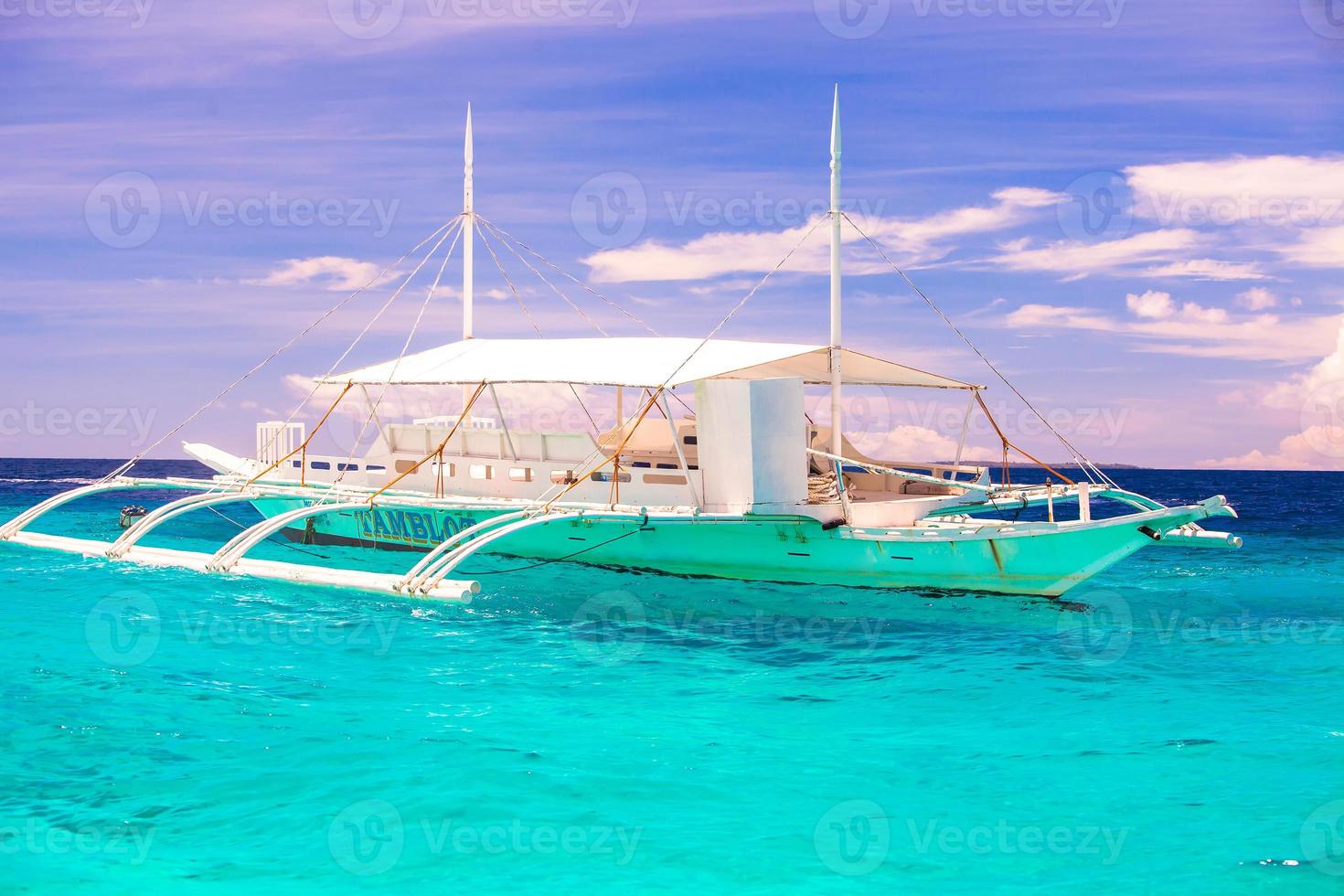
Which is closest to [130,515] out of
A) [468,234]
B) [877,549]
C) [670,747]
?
[468,234]

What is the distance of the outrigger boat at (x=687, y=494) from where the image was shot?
16.9 m

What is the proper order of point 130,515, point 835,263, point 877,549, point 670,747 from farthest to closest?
point 130,515 → point 835,263 → point 877,549 → point 670,747

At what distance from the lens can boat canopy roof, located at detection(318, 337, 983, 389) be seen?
61.9ft

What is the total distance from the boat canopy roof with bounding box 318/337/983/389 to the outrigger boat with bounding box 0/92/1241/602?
59 millimetres

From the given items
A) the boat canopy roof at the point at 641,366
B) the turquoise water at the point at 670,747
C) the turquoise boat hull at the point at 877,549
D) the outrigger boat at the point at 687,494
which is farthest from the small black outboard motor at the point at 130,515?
the turquoise boat hull at the point at 877,549

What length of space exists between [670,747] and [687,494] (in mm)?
9246

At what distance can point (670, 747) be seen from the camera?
10.3m

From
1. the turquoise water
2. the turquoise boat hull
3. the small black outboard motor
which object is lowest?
the turquoise water

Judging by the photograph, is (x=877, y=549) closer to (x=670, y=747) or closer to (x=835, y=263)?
(x=835, y=263)

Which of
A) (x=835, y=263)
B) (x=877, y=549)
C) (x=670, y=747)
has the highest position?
(x=835, y=263)

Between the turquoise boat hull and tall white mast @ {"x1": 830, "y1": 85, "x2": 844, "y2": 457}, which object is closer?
the turquoise boat hull

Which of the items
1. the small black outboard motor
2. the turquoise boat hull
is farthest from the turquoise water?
the small black outboard motor

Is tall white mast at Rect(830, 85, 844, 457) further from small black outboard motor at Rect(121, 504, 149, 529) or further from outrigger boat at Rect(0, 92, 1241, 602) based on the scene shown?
small black outboard motor at Rect(121, 504, 149, 529)

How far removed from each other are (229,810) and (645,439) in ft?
46.1
